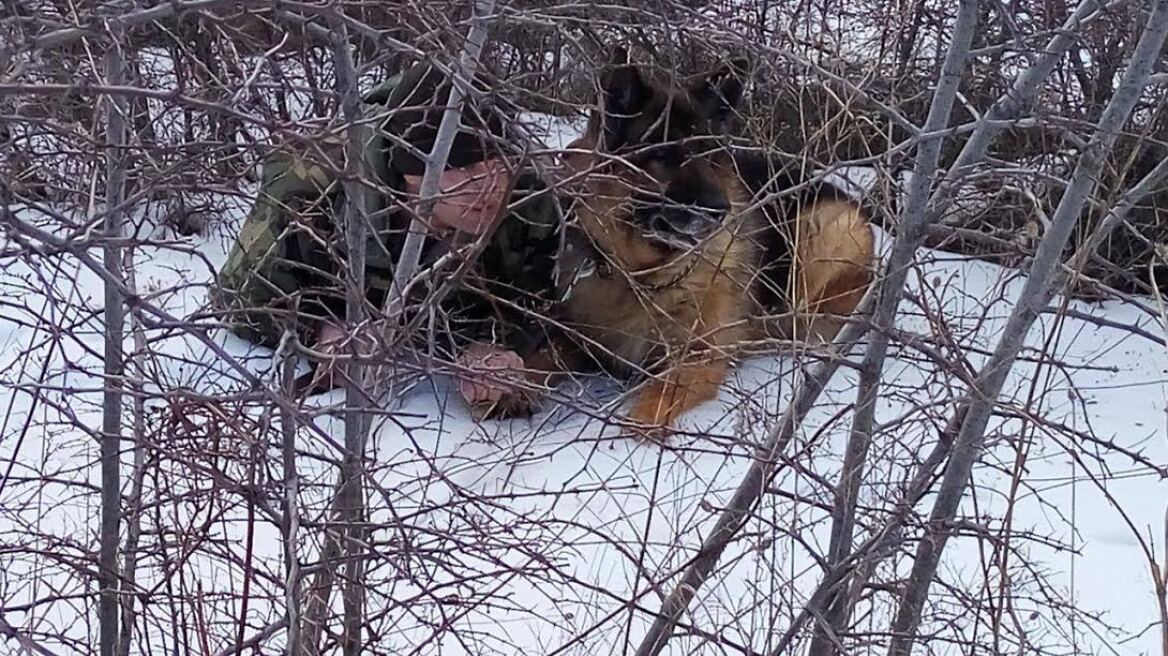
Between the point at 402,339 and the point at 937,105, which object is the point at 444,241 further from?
the point at 937,105

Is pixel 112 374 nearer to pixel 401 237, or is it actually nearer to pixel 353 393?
pixel 353 393

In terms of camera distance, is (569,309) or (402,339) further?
(569,309)

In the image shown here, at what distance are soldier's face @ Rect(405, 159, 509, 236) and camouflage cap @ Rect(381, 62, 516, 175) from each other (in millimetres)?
53

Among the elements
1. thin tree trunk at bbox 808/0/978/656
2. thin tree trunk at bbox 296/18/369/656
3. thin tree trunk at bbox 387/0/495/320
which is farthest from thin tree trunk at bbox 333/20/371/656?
thin tree trunk at bbox 808/0/978/656

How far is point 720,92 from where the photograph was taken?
14.8 feet

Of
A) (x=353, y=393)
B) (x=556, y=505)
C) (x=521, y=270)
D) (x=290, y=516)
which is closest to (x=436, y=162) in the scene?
(x=353, y=393)

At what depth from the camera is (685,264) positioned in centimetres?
428

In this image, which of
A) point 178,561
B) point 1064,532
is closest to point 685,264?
point 1064,532

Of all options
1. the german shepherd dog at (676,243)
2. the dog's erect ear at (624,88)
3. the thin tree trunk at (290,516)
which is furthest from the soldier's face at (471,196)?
the dog's erect ear at (624,88)

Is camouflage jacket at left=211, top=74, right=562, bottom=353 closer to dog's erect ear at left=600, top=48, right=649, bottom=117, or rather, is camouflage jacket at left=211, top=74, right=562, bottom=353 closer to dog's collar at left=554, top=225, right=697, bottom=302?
dog's collar at left=554, top=225, right=697, bottom=302

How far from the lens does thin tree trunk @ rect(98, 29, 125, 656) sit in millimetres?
2182

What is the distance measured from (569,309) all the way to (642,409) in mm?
782

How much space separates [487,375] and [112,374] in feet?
2.26

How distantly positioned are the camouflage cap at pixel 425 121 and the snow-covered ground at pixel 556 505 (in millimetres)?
621
